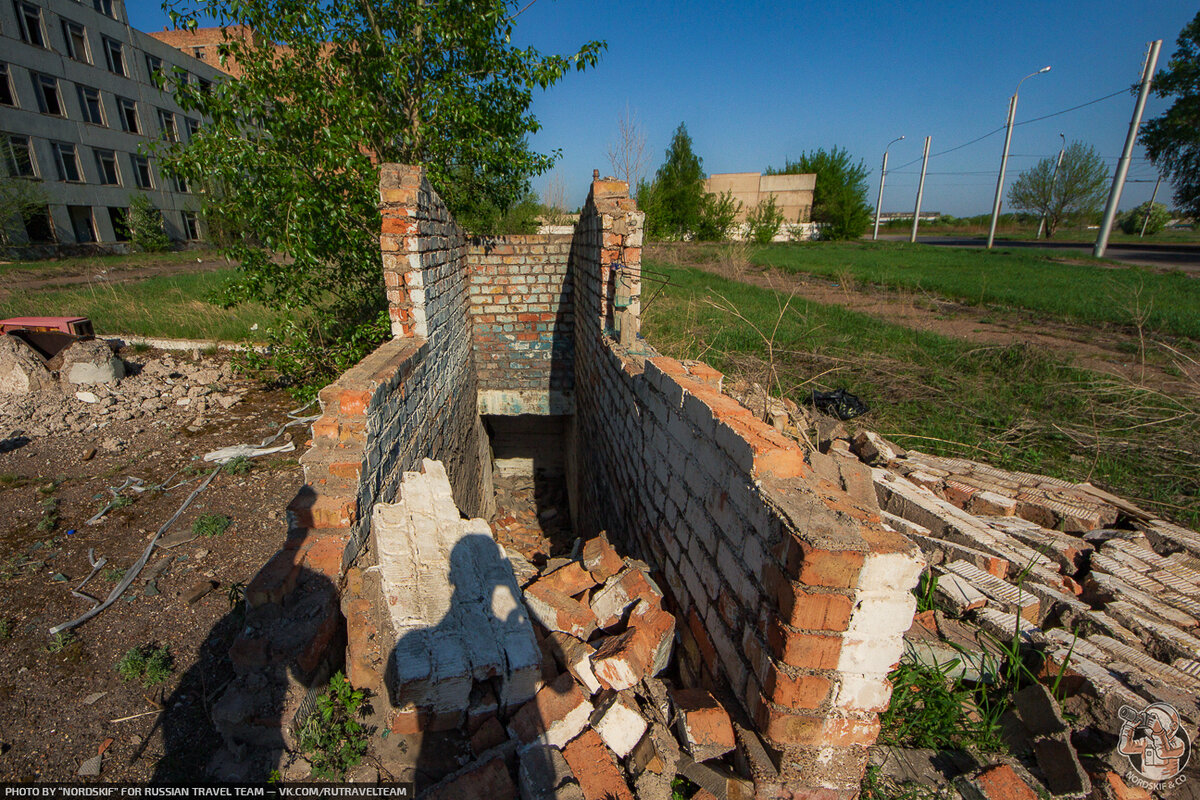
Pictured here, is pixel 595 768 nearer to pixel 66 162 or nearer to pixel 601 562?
pixel 601 562

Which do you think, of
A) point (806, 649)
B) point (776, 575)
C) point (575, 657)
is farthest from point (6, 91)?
point (806, 649)

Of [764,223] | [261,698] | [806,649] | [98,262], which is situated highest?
[764,223]

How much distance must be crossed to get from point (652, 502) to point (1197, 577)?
3265 millimetres

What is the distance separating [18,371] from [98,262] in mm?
19212

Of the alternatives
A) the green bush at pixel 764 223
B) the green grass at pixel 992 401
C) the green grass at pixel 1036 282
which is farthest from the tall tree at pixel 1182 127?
the green grass at pixel 992 401

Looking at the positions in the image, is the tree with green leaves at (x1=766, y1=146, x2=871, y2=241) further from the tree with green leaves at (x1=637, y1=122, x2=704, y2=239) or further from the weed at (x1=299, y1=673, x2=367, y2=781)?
the weed at (x1=299, y1=673, x2=367, y2=781)

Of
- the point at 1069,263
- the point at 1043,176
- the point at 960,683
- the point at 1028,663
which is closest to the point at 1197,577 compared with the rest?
the point at 1028,663

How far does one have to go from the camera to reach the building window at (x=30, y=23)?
64.5 ft

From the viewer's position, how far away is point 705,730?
1797 millimetres

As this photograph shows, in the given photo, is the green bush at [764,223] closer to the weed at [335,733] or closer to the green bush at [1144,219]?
the green bush at [1144,219]

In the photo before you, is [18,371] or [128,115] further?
[128,115]

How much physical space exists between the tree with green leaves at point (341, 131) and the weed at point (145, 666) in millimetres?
3424

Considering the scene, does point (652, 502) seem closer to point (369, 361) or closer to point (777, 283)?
point (369, 361)

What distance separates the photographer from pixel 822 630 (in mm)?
1577
